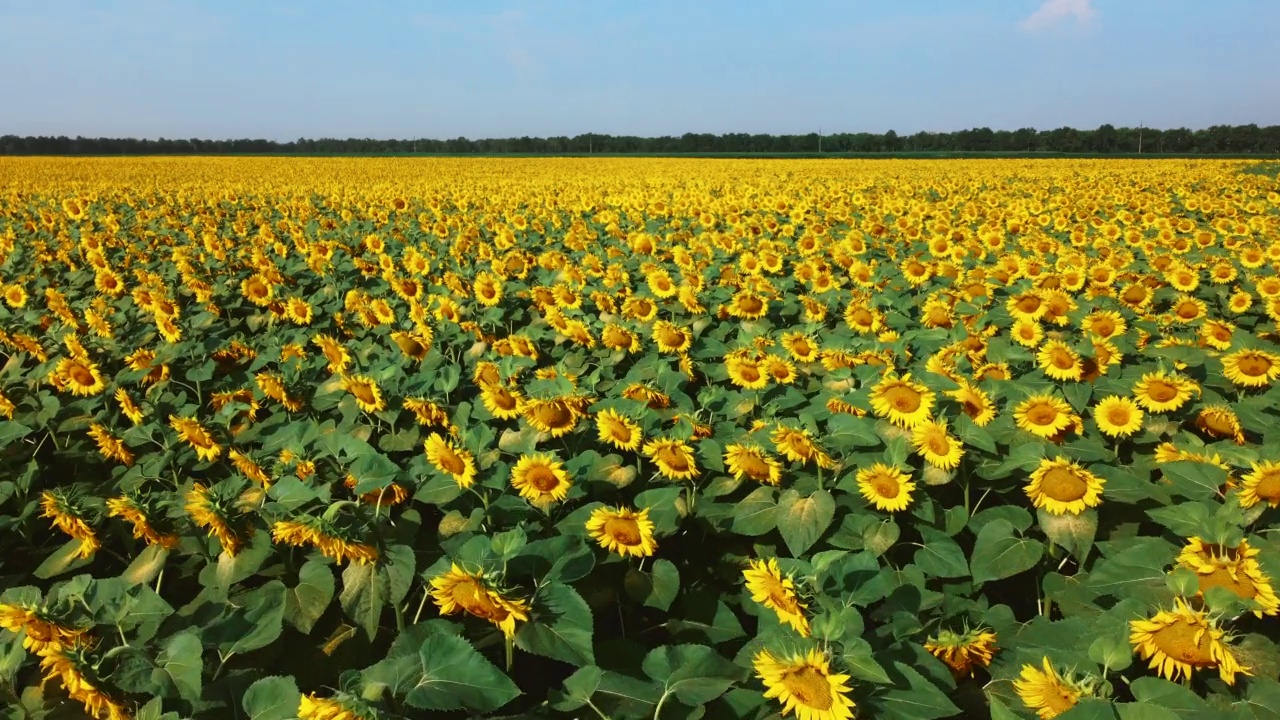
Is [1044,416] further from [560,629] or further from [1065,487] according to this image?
[560,629]

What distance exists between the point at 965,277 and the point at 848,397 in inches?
160

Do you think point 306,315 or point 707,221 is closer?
point 306,315

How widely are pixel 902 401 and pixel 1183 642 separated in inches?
54.5

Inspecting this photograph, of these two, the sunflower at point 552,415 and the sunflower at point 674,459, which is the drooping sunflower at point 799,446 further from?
the sunflower at point 552,415

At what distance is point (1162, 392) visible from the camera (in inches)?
128

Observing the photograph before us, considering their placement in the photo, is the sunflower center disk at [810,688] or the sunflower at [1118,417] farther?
the sunflower at [1118,417]

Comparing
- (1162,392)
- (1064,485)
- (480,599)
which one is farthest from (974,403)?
(480,599)

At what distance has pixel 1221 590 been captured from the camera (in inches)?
64.1

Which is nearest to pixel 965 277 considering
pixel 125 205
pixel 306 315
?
pixel 306 315

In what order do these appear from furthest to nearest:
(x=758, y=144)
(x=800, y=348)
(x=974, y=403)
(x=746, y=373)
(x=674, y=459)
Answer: (x=758, y=144) < (x=800, y=348) < (x=746, y=373) < (x=974, y=403) < (x=674, y=459)

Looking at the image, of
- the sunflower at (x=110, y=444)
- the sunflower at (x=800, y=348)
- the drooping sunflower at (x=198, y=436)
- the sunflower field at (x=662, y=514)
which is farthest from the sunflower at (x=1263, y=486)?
the sunflower at (x=110, y=444)

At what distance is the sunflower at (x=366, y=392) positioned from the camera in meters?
3.36

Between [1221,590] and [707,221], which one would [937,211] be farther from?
[1221,590]

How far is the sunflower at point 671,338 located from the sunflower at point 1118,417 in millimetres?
2311
